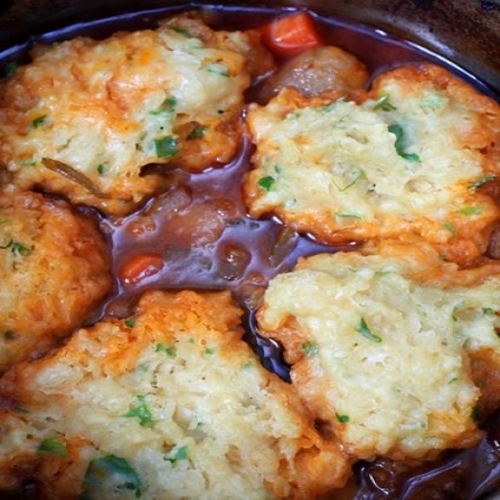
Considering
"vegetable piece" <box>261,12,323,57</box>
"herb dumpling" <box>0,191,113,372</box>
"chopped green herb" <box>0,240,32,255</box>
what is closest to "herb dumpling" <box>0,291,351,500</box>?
"herb dumpling" <box>0,191,113,372</box>

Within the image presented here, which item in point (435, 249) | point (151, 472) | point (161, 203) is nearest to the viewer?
point (151, 472)

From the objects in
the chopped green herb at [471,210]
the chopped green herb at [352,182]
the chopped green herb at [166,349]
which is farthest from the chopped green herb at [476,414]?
the chopped green herb at [166,349]

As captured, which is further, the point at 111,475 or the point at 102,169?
the point at 102,169

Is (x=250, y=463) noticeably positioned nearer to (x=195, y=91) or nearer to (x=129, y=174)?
Answer: (x=129, y=174)

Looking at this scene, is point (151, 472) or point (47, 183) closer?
point (151, 472)

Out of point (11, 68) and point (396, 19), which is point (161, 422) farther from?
point (396, 19)

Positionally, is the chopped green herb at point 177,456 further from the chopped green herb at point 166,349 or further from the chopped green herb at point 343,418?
the chopped green herb at point 343,418

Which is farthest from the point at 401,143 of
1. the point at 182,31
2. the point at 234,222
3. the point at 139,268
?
the point at 139,268

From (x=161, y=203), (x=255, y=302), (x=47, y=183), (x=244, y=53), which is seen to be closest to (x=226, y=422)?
(x=255, y=302)
